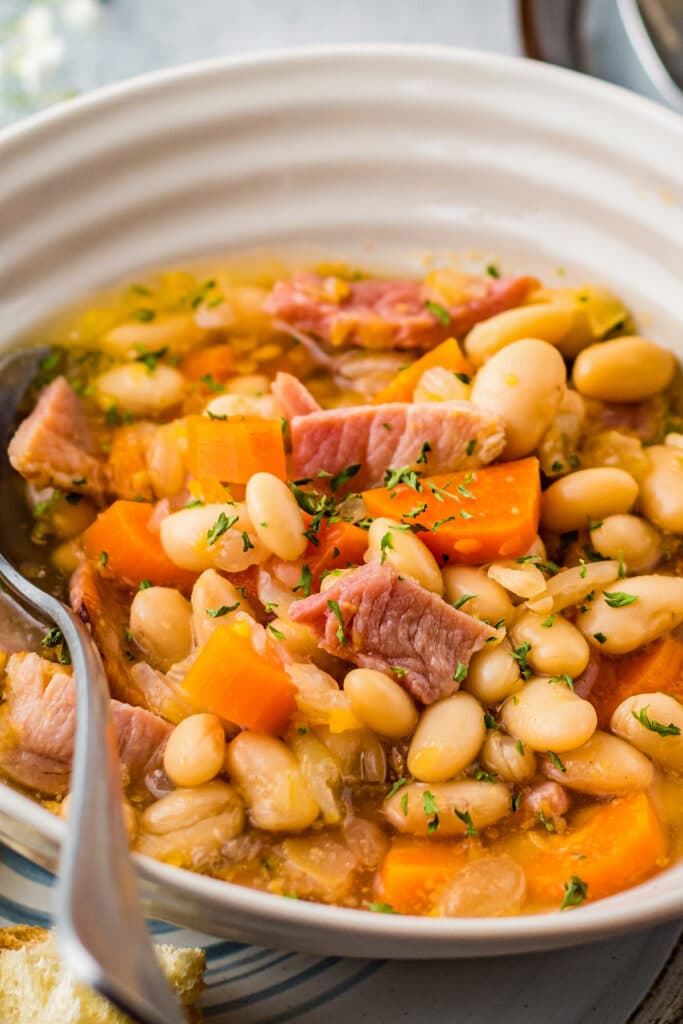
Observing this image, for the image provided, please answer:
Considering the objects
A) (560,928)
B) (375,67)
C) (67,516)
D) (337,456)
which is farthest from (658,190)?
(560,928)

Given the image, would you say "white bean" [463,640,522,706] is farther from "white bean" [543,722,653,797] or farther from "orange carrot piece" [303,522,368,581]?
"orange carrot piece" [303,522,368,581]

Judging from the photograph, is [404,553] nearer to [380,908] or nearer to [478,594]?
[478,594]

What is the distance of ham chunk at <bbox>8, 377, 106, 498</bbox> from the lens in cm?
221

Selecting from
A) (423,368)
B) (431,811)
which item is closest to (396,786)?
(431,811)

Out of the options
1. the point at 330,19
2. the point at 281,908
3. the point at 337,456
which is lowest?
the point at 281,908

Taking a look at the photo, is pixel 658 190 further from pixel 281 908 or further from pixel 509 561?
pixel 281 908

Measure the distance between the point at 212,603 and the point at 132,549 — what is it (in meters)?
0.27

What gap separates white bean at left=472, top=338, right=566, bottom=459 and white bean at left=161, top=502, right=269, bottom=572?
0.54 m

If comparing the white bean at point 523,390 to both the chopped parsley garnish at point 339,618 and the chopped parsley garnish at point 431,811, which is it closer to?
the chopped parsley garnish at point 339,618

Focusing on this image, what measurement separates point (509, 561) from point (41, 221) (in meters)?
1.33

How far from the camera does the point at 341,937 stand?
154 cm

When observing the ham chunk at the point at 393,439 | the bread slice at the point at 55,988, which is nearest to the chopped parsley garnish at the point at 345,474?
the ham chunk at the point at 393,439

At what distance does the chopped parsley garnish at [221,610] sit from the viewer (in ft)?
6.19

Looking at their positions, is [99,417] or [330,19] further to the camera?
[330,19]
